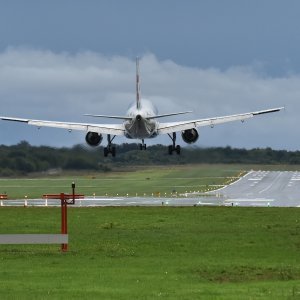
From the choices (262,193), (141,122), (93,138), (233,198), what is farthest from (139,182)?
(141,122)

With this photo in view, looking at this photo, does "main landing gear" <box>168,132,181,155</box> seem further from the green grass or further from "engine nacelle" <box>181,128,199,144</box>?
the green grass

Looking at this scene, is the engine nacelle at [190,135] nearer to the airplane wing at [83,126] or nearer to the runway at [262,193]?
the airplane wing at [83,126]

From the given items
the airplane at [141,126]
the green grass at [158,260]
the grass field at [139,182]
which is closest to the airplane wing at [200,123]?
the airplane at [141,126]

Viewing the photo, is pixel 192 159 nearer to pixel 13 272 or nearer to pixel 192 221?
pixel 192 221

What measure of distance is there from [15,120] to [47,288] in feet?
217

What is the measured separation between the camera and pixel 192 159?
9994 centimetres

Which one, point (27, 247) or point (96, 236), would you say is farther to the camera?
point (96, 236)

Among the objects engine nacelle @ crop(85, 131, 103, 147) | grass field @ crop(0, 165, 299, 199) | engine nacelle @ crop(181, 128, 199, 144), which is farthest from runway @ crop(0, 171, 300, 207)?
engine nacelle @ crop(181, 128, 199, 144)

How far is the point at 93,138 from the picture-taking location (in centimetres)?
9019

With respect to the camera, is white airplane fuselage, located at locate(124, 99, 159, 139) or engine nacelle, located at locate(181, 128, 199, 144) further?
engine nacelle, located at locate(181, 128, 199, 144)

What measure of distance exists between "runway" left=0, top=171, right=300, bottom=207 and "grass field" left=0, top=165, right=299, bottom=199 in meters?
2.84

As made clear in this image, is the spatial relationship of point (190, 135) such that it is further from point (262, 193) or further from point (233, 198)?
point (262, 193)

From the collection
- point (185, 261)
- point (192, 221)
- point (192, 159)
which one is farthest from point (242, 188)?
point (185, 261)

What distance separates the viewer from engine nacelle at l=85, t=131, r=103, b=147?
296 feet
